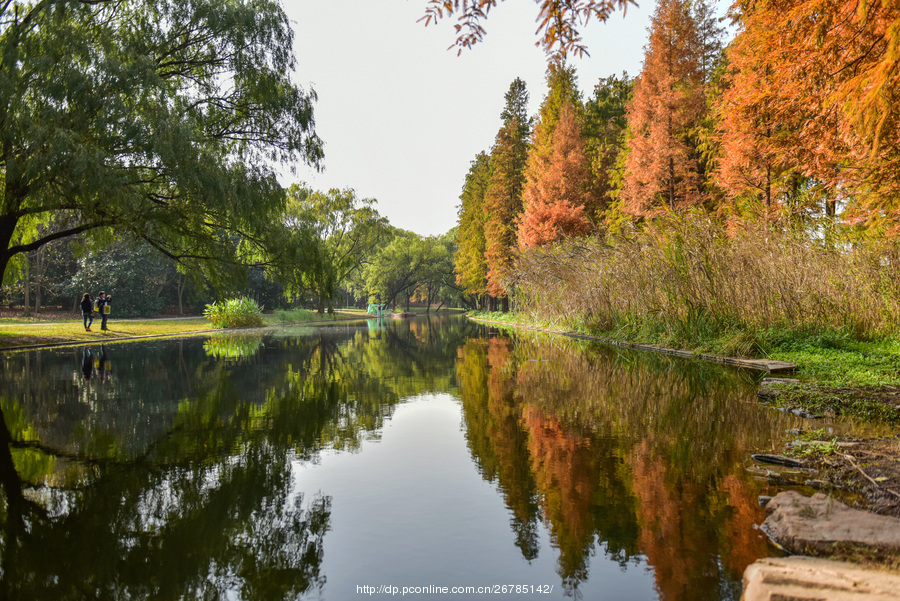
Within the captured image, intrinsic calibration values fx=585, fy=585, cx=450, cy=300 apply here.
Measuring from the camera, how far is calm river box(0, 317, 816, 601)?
2.82 meters

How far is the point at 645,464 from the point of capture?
178 inches

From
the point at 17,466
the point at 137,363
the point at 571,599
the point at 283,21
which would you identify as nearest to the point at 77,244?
the point at 137,363

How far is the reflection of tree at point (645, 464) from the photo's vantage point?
2.98m

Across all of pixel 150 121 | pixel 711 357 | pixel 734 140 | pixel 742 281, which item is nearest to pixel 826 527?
pixel 711 357

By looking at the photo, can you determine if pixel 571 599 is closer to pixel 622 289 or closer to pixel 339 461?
pixel 339 461

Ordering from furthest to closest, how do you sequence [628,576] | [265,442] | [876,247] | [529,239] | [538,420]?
1. [529,239]
2. [876,247]
3. [538,420]
4. [265,442]
5. [628,576]

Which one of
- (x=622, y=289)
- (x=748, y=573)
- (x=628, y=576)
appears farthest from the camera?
(x=622, y=289)

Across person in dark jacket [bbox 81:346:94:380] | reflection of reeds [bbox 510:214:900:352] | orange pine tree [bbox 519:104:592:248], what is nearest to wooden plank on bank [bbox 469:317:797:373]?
reflection of reeds [bbox 510:214:900:352]

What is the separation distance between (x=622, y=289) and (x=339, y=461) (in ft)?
39.4

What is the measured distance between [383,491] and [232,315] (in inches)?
1056

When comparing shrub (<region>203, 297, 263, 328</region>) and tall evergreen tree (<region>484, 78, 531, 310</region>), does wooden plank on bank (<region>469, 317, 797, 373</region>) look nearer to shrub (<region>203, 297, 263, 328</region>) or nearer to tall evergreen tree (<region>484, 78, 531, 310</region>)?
shrub (<region>203, 297, 263, 328</region>)

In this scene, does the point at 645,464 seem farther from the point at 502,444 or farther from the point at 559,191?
the point at 559,191

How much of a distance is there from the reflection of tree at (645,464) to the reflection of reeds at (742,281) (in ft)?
9.09

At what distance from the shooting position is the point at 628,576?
2.79 m
